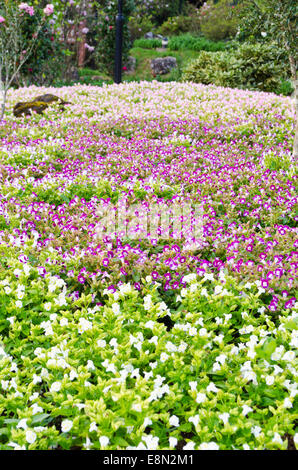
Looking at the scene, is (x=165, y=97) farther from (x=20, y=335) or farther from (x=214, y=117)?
(x=20, y=335)

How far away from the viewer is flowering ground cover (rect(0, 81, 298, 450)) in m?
2.36

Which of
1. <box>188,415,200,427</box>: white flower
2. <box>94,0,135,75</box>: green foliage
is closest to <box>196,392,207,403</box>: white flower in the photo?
<box>188,415,200,427</box>: white flower

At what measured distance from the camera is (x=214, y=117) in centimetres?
981

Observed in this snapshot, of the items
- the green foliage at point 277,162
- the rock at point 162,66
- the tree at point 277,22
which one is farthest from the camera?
the rock at point 162,66

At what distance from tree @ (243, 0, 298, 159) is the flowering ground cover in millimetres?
1527

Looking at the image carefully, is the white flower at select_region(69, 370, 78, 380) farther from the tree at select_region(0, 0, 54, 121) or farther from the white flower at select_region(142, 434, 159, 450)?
the tree at select_region(0, 0, 54, 121)

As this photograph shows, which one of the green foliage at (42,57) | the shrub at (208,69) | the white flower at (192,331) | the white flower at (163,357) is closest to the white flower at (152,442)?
the white flower at (163,357)

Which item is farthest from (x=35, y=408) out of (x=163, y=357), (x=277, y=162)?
(x=277, y=162)

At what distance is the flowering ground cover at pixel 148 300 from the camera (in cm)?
236

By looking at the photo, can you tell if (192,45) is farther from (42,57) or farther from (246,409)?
(246,409)

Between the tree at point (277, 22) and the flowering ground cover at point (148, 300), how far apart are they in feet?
5.01

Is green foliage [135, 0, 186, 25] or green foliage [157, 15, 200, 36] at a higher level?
green foliage [135, 0, 186, 25]

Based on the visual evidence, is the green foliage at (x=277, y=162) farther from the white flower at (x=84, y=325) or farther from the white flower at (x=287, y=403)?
the white flower at (x=287, y=403)

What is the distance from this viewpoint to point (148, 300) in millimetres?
3230
